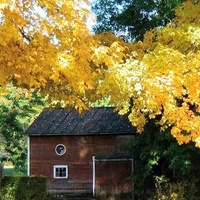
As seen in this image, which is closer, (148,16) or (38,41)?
(38,41)

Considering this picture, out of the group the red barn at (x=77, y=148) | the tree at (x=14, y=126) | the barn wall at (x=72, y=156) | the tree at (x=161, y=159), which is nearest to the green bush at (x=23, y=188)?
the tree at (x=161, y=159)

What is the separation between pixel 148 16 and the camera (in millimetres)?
20250

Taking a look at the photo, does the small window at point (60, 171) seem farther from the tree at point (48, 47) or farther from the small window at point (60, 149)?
the tree at point (48, 47)

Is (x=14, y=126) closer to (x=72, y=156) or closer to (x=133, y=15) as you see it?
(x=72, y=156)

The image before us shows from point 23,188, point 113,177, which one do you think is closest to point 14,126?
point 113,177

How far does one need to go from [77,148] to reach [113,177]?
3.77 meters

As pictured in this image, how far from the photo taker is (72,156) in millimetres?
31719

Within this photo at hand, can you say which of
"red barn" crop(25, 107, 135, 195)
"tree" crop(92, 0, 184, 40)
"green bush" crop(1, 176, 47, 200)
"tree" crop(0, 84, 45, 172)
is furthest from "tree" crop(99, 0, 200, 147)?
"tree" crop(0, 84, 45, 172)

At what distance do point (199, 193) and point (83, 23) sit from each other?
10813mm

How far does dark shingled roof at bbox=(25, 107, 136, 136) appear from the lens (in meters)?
31.4

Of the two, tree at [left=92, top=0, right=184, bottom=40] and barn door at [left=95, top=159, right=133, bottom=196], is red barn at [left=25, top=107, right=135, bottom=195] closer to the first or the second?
barn door at [left=95, top=159, right=133, bottom=196]

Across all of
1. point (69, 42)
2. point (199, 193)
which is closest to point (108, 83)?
point (69, 42)

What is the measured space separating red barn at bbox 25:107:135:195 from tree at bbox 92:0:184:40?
422 inches

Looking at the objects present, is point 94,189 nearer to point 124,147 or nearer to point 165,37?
point 124,147
